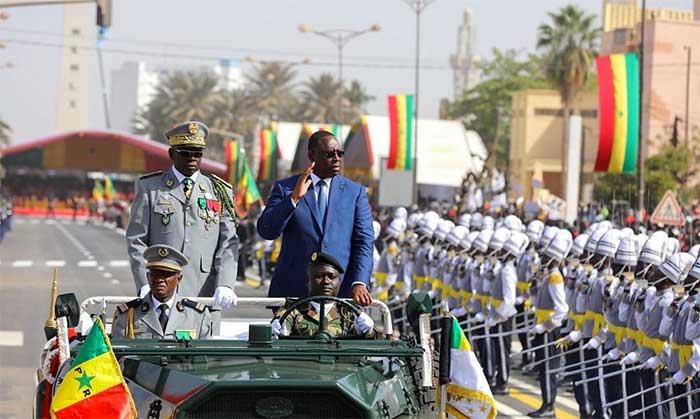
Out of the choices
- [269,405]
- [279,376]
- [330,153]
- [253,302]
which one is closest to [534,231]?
[330,153]

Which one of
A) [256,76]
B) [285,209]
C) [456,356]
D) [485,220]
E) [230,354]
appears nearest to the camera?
[230,354]

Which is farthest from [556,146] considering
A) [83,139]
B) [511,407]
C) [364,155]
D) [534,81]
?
[511,407]

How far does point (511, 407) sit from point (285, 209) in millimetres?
7846

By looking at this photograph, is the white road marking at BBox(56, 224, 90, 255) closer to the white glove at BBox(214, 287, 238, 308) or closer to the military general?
the military general

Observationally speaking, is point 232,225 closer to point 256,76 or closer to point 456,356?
point 456,356

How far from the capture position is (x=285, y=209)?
405 inches

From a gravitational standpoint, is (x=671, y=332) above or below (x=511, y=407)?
above

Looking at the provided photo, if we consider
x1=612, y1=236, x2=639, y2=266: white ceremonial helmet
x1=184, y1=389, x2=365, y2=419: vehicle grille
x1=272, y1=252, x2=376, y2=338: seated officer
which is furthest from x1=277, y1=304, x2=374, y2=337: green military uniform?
x1=612, y1=236, x2=639, y2=266: white ceremonial helmet

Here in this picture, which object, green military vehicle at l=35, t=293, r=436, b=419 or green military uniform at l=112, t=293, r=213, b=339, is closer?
green military vehicle at l=35, t=293, r=436, b=419

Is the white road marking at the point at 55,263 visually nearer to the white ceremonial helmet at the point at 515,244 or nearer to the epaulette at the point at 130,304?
the white ceremonial helmet at the point at 515,244

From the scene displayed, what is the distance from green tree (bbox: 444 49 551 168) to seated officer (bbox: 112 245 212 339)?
104546mm

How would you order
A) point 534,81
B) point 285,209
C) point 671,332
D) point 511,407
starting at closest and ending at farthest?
point 285,209
point 671,332
point 511,407
point 534,81

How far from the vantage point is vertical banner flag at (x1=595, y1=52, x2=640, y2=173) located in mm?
32500

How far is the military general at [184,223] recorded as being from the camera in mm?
10398
